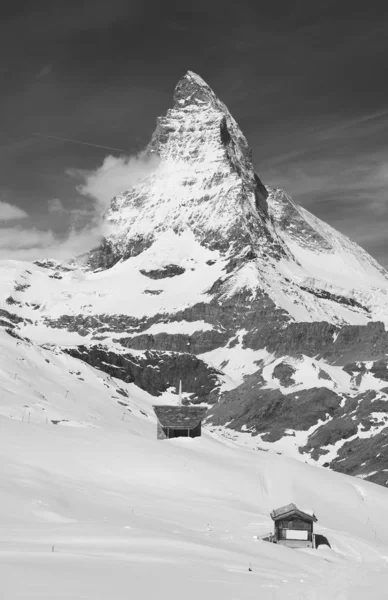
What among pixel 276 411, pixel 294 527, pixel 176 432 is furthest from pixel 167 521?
pixel 276 411

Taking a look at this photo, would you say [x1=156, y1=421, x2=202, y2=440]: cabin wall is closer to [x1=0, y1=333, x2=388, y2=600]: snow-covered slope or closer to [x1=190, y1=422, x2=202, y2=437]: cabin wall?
[x1=190, y1=422, x2=202, y2=437]: cabin wall

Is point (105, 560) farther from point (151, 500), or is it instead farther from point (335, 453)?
point (335, 453)

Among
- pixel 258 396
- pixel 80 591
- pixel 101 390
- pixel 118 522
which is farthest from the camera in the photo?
pixel 258 396

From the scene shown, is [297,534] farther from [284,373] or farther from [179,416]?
[284,373]

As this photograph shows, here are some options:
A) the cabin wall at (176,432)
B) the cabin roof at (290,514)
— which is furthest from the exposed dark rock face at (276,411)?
the cabin roof at (290,514)

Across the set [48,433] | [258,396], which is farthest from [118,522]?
[258,396]

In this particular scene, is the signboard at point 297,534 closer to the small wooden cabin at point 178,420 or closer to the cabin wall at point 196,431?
the small wooden cabin at point 178,420

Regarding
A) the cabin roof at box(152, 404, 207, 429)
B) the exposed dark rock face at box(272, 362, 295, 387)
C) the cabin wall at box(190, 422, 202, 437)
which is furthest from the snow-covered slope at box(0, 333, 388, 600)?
the exposed dark rock face at box(272, 362, 295, 387)
